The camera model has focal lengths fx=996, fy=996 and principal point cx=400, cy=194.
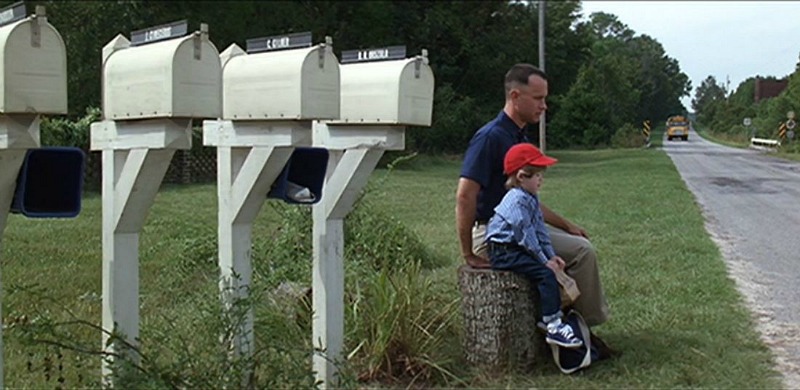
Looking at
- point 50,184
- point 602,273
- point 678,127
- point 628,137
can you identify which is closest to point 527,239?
point 50,184

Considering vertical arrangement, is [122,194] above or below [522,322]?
above

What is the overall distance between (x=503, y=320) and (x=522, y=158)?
84cm

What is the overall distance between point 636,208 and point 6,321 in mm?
11001

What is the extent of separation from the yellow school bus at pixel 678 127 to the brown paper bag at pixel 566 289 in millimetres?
10279

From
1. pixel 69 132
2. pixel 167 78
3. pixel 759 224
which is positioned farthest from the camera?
pixel 69 132

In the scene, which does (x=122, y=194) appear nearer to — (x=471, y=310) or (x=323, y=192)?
(x=323, y=192)

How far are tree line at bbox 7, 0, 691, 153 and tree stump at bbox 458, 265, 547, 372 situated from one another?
7.56 meters

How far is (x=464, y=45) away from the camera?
37.5 metres

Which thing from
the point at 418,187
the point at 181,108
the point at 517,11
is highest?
the point at 517,11

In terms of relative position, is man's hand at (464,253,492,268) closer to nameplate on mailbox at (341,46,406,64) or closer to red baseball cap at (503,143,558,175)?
red baseball cap at (503,143,558,175)

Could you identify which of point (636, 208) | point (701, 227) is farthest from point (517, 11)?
point (701, 227)

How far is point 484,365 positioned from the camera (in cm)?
512

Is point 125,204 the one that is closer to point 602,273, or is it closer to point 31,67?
point 31,67

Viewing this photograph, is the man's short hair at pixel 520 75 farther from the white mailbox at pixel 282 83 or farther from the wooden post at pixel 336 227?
the white mailbox at pixel 282 83
